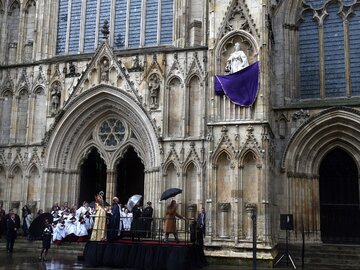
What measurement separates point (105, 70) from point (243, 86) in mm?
6693

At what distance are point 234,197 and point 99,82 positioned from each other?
26.7 ft

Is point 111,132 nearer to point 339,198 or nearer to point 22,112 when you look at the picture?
point 22,112

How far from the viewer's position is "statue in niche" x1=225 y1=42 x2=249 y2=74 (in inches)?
686

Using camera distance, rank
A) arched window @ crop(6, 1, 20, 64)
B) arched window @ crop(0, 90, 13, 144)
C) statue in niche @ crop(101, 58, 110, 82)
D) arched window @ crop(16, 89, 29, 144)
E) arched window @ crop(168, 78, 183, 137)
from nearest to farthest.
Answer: arched window @ crop(168, 78, 183, 137)
statue in niche @ crop(101, 58, 110, 82)
arched window @ crop(16, 89, 29, 144)
arched window @ crop(0, 90, 13, 144)
arched window @ crop(6, 1, 20, 64)

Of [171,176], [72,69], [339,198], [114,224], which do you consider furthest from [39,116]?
[339,198]

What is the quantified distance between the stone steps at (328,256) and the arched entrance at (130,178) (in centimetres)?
965

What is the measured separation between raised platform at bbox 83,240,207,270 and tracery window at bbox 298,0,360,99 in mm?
8418

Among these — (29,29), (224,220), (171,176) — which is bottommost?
(224,220)

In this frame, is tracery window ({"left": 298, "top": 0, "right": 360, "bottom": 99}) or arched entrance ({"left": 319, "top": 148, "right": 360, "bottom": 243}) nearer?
arched entrance ({"left": 319, "top": 148, "right": 360, "bottom": 243})

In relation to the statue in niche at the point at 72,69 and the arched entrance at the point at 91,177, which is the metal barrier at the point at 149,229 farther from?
the statue in niche at the point at 72,69

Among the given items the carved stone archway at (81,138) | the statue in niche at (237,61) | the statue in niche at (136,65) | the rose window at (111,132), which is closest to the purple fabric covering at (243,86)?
the statue in niche at (237,61)

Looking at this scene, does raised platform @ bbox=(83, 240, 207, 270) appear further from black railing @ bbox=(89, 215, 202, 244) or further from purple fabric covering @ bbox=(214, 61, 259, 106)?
purple fabric covering @ bbox=(214, 61, 259, 106)

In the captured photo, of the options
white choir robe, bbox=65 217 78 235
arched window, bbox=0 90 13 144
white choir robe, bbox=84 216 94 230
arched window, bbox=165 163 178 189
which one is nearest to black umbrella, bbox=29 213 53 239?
white choir robe, bbox=65 217 78 235

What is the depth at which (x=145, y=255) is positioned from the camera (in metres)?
14.6
